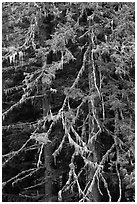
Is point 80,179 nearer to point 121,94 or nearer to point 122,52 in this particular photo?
point 121,94

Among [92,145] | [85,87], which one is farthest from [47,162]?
[85,87]

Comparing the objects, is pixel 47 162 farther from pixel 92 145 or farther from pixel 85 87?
pixel 85 87

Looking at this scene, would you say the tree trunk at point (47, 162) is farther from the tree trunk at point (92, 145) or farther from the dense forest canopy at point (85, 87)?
the tree trunk at point (92, 145)

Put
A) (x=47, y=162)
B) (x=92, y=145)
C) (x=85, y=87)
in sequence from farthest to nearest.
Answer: (x=47, y=162) → (x=85, y=87) → (x=92, y=145)

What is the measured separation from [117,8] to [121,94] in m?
1.89

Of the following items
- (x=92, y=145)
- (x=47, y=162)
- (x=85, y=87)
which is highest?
(x=85, y=87)

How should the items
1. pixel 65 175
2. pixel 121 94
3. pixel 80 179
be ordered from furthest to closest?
pixel 65 175
pixel 80 179
pixel 121 94

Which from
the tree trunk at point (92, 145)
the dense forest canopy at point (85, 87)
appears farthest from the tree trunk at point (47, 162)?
the tree trunk at point (92, 145)

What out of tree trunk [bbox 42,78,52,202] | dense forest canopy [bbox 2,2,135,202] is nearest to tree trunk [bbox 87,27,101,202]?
dense forest canopy [bbox 2,2,135,202]

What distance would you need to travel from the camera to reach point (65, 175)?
8477 mm

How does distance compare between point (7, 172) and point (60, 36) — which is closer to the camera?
point (60, 36)

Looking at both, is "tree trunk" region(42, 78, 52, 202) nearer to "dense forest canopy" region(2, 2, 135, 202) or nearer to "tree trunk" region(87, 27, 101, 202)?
"dense forest canopy" region(2, 2, 135, 202)

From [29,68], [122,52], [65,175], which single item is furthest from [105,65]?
[65,175]

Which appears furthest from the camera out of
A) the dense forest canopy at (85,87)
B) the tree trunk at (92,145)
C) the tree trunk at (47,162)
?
the tree trunk at (47,162)
